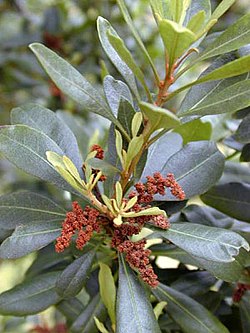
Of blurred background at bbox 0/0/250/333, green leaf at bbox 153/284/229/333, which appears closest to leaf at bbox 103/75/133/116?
green leaf at bbox 153/284/229/333

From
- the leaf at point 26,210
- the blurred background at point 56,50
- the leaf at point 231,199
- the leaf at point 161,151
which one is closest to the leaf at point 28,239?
the leaf at point 26,210

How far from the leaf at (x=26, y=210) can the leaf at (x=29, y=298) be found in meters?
0.14

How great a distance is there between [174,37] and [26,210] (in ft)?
0.98

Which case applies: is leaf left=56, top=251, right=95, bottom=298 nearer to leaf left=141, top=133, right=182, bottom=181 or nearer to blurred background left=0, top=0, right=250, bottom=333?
leaf left=141, top=133, right=182, bottom=181

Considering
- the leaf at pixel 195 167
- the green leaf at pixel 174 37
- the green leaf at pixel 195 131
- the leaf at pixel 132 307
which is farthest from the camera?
the green leaf at pixel 195 131

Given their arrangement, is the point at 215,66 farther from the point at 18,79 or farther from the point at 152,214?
the point at 18,79

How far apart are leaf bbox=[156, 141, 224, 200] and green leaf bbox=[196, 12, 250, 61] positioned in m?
0.17

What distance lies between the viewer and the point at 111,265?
840 millimetres

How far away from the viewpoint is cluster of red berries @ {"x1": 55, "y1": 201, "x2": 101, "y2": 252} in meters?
0.66

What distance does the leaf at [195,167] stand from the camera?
76 centimetres

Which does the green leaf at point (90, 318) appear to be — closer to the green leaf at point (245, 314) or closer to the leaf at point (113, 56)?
the green leaf at point (245, 314)

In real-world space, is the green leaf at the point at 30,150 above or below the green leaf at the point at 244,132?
above

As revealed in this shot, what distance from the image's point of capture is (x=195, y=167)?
77cm

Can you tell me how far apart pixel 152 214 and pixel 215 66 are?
0.63ft
